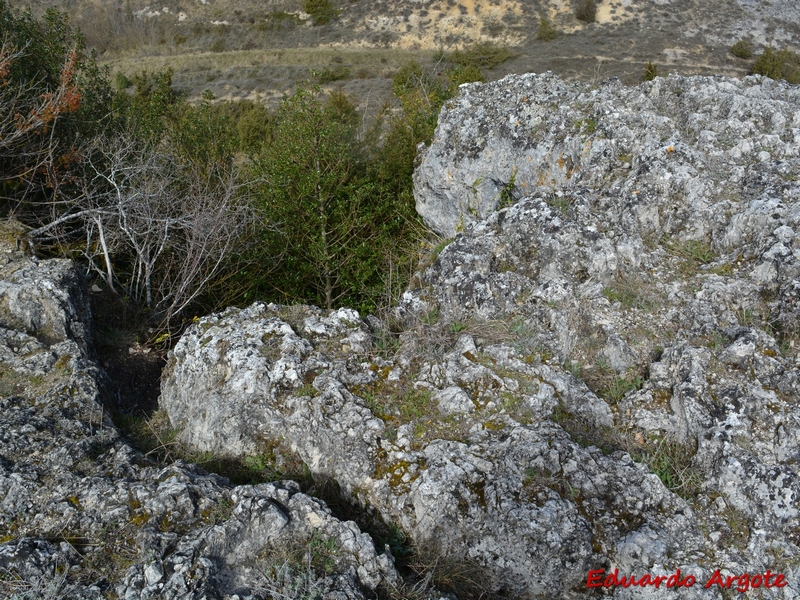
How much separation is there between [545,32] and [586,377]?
40965mm

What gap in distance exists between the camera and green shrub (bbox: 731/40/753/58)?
3625cm

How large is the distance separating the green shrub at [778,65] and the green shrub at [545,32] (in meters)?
13.1

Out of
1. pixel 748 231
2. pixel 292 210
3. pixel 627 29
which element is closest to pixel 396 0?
pixel 627 29

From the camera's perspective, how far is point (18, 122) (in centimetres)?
913

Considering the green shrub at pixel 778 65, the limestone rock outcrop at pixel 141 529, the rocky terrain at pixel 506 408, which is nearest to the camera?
the limestone rock outcrop at pixel 141 529

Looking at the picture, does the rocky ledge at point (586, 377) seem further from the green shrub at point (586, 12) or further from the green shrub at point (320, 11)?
the green shrub at point (320, 11)

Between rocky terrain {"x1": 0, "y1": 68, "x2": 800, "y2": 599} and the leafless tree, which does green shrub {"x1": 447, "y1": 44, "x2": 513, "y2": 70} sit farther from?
rocky terrain {"x1": 0, "y1": 68, "x2": 800, "y2": 599}

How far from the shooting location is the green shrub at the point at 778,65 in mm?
28359

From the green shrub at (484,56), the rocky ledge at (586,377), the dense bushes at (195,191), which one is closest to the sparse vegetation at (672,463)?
the rocky ledge at (586,377)

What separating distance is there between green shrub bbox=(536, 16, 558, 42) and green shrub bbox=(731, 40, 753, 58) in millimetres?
10946

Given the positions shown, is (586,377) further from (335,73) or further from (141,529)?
(335,73)

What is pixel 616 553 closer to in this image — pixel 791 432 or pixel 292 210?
pixel 791 432

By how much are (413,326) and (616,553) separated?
2507mm

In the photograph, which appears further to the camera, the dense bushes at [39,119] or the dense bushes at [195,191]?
the dense bushes at [39,119]
